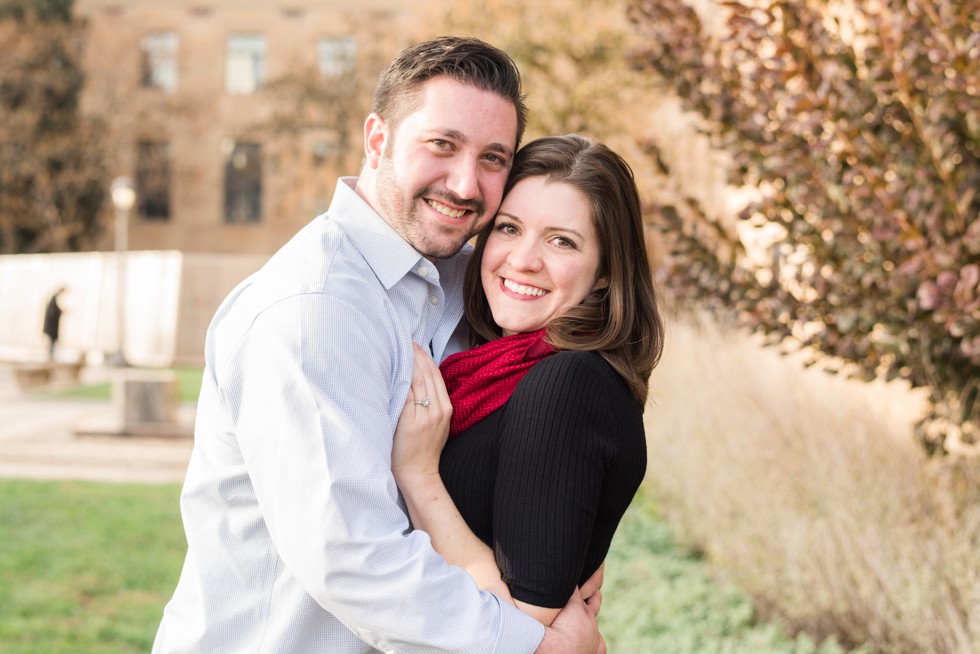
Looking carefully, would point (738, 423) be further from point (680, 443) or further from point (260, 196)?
point (260, 196)

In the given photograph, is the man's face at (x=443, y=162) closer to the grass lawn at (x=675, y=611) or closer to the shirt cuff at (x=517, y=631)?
the shirt cuff at (x=517, y=631)

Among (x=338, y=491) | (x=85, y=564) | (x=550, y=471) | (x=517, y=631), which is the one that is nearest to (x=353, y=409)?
(x=338, y=491)

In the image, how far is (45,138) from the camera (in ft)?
119

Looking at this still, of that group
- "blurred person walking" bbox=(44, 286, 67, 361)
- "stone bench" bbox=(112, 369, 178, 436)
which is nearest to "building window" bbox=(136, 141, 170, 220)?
"blurred person walking" bbox=(44, 286, 67, 361)

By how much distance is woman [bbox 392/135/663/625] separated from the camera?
241cm

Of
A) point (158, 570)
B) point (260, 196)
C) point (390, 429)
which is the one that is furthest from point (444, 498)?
point (260, 196)

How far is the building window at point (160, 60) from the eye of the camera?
130 feet

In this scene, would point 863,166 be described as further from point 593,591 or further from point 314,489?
point 314,489

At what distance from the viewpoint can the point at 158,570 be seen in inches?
314

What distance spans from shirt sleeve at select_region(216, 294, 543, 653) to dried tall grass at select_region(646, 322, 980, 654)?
9.63ft

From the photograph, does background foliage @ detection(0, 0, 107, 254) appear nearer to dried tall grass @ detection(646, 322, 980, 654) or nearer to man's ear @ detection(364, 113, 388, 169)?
dried tall grass @ detection(646, 322, 980, 654)

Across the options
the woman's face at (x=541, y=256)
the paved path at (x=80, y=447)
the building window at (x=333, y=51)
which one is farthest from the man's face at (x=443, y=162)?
the building window at (x=333, y=51)

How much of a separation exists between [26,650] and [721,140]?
4473 millimetres

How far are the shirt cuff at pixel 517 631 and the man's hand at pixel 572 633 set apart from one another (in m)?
0.03
